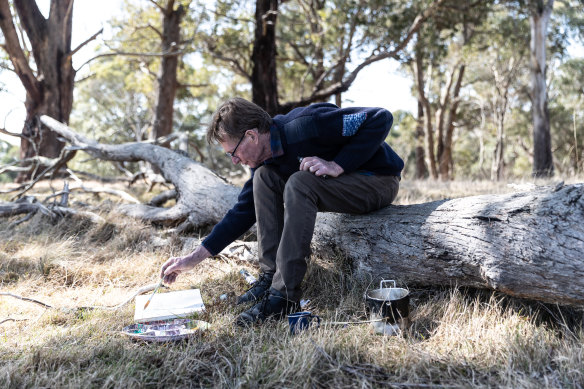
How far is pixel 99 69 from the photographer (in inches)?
573

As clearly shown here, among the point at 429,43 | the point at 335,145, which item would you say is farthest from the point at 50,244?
the point at 429,43

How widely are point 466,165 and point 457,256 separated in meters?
31.8

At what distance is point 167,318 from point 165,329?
0.11 metres

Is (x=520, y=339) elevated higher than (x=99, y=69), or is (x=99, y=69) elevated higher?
(x=99, y=69)

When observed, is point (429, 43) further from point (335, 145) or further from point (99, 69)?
point (99, 69)

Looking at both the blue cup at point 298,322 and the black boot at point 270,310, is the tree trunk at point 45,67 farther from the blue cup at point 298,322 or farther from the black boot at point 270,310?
the blue cup at point 298,322

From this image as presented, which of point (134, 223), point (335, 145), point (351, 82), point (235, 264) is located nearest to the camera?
point (335, 145)

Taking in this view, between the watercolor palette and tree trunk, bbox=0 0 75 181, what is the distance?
6.53m

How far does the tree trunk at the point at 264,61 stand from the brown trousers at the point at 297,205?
16.9 ft

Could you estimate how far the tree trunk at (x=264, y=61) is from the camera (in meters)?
7.42

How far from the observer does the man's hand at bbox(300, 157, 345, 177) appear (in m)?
2.19

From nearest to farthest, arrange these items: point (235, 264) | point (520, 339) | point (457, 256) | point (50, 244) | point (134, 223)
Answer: point (520, 339), point (457, 256), point (235, 264), point (50, 244), point (134, 223)

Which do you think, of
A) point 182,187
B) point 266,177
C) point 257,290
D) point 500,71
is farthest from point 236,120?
point 500,71

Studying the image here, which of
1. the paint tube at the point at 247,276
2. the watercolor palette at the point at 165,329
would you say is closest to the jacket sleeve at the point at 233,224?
the paint tube at the point at 247,276
